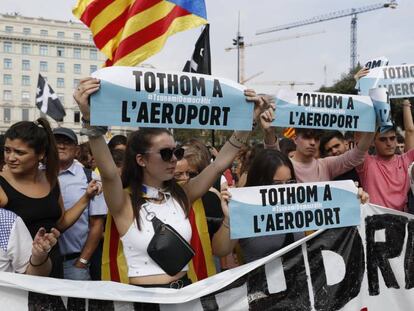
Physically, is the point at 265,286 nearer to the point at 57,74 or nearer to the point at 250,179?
the point at 250,179

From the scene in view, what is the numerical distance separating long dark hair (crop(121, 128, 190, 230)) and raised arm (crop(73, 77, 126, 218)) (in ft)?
0.53

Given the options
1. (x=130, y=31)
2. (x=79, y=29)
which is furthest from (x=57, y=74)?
(x=130, y=31)

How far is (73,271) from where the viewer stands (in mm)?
3631

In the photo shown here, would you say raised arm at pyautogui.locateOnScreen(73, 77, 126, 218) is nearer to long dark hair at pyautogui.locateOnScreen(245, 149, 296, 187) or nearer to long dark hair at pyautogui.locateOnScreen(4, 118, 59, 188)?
long dark hair at pyautogui.locateOnScreen(4, 118, 59, 188)

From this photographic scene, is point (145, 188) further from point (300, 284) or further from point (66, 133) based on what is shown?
point (66, 133)

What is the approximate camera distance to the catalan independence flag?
359 centimetres

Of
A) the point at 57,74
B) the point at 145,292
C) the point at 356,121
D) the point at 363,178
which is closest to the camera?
the point at 145,292

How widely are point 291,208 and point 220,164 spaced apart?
20.3 inches

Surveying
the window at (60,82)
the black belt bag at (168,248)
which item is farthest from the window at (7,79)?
the black belt bag at (168,248)

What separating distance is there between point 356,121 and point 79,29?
9468 cm

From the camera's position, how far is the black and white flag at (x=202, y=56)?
6391 millimetres

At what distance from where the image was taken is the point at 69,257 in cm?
366

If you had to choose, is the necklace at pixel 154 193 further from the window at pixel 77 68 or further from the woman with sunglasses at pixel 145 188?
the window at pixel 77 68

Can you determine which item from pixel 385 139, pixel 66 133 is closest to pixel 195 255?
pixel 66 133
